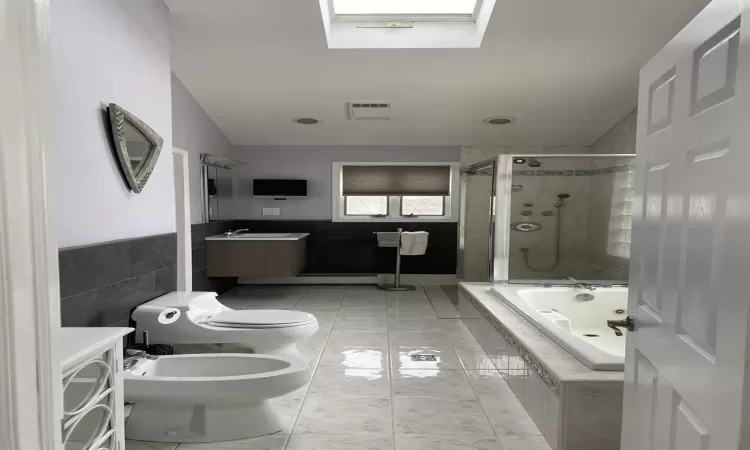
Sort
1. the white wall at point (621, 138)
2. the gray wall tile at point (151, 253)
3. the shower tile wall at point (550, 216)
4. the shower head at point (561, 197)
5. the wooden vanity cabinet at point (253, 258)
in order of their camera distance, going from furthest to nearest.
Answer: the wooden vanity cabinet at point (253, 258), the white wall at point (621, 138), the shower head at point (561, 197), the shower tile wall at point (550, 216), the gray wall tile at point (151, 253)

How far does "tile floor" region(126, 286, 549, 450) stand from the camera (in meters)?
2.08

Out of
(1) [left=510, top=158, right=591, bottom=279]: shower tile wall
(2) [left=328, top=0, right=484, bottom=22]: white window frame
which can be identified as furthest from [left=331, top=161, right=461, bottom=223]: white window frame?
(2) [left=328, top=0, right=484, bottom=22]: white window frame

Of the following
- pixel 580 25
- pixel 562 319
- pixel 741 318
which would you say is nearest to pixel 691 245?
pixel 741 318

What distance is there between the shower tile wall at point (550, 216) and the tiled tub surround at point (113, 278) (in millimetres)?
2813

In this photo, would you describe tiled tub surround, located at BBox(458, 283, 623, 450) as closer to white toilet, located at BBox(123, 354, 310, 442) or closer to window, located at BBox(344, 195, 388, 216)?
white toilet, located at BBox(123, 354, 310, 442)

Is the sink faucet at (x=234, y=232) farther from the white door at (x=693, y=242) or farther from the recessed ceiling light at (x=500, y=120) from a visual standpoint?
the white door at (x=693, y=242)

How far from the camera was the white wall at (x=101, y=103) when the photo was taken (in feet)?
6.04

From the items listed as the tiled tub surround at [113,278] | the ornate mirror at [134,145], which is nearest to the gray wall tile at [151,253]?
the tiled tub surround at [113,278]

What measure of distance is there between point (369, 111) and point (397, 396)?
3.14 metres

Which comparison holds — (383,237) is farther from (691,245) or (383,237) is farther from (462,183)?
(691,245)

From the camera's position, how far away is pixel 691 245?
101 centimetres

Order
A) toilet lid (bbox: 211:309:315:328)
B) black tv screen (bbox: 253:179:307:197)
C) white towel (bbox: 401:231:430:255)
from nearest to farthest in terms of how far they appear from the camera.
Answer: toilet lid (bbox: 211:309:315:328), white towel (bbox: 401:231:430:255), black tv screen (bbox: 253:179:307:197)

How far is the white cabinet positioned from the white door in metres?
1.57

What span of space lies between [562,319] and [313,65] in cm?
287
